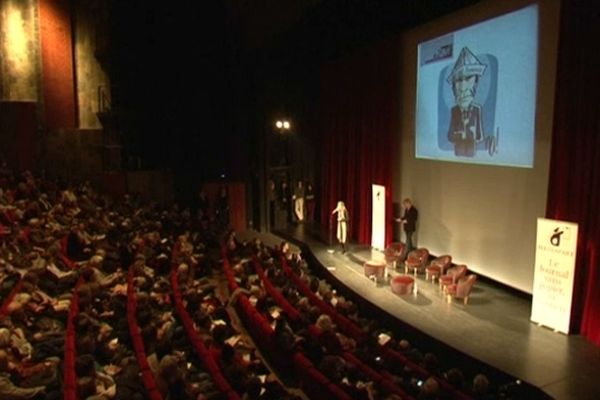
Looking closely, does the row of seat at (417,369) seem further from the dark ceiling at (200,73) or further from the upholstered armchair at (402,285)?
the dark ceiling at (200,73)

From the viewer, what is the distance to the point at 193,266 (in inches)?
329

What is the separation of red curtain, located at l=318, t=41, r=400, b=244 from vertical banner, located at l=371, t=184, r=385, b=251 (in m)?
0.12

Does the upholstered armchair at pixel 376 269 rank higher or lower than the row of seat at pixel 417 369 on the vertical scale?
higher

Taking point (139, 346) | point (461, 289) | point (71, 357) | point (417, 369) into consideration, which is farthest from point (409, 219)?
point (71, 357)

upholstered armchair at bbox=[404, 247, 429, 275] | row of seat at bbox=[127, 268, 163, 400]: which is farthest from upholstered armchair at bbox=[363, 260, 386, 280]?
row of seat at bbox=[127, 268, 163, 400]

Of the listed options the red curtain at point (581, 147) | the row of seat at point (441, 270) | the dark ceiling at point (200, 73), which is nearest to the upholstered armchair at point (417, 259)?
the row of seat at point (441, 270)

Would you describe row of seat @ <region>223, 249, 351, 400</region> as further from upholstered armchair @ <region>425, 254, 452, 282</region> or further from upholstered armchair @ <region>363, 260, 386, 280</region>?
upholstered armchair @ <region>425, 254, 452, 282</region>

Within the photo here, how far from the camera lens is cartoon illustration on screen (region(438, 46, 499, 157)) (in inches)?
297

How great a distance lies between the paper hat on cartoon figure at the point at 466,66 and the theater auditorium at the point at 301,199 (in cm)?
4

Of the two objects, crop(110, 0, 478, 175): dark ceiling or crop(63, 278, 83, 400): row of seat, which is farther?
crop(110, 0, 478, 175): dark ceiling

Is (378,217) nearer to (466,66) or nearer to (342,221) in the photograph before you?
(342,221)

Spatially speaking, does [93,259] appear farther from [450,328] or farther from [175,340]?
[450,328]

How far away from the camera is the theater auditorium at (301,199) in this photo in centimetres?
516

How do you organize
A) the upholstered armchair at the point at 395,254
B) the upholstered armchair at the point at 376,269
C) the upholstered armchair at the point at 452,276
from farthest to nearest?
the upholstered armchair at the point at 395,254
the upholstered armchair at the point at 376,269
the upholstered armchair at the point at 452,276
